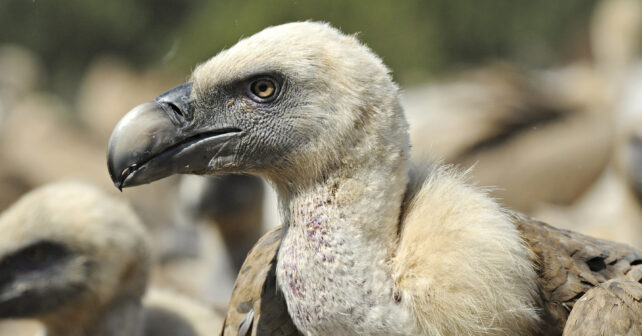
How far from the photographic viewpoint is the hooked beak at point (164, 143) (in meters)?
2.31

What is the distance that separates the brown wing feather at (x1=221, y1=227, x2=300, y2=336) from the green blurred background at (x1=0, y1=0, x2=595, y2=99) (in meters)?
6.69

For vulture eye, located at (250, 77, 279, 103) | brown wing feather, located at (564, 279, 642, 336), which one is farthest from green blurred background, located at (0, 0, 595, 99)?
brown wing feather, located at (564, 279, 642, 336)

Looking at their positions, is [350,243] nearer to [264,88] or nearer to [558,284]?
[264,88]

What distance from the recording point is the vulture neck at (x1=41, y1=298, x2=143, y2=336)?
3840 millimetres

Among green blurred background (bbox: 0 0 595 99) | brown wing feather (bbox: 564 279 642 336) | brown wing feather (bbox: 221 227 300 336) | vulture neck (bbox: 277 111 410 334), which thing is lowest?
green blurred background (bbox: 0 0 595 99)

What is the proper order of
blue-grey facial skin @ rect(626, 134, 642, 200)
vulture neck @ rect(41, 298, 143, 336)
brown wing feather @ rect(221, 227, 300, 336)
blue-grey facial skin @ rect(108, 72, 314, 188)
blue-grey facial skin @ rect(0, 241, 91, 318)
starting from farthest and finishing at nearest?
blue-grey facial skin @ rect(626, 134, 642, 200), vulture neck @ rect(41, 298, 143, 336), blue-grey facial skin @ rect(0, 241, 91, 318), brown wing feather @ rect(221, 227, 300, 336), blue-grey facial skin @ rect(108, 72, 314, 188)

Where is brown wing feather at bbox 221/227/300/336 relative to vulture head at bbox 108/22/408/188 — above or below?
below

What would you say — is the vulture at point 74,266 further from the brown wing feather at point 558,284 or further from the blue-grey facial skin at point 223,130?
the blue-grey facial skin at point 223,130

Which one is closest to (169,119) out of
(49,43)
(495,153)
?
(495,153)

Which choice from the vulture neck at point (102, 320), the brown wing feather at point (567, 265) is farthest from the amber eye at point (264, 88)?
the vulture neck at point (102, 320)

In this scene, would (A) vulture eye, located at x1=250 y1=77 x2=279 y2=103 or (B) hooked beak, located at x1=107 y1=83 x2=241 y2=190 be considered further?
(A) vulture eye, located at x1=250 y1=77 x2=279 y2=103

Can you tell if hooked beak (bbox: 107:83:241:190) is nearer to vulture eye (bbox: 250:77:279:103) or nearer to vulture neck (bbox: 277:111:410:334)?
vulture eye (bbox: 250:77:279:103)

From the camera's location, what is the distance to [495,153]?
7531mm

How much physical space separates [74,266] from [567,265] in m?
2.13
